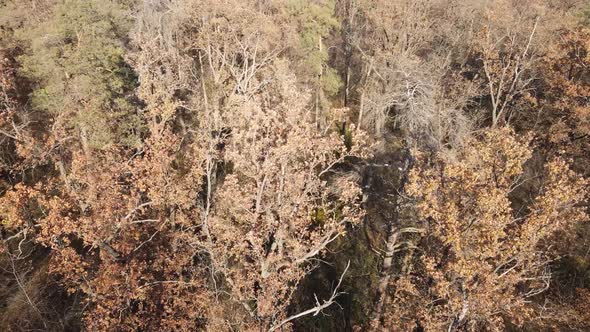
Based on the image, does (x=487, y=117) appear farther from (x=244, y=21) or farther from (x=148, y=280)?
(x=148, y=280)

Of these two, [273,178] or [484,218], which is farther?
[273,178]

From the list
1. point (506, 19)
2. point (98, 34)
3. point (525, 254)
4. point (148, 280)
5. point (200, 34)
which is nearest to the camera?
point (525, 254)

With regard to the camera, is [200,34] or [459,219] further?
[200,34]

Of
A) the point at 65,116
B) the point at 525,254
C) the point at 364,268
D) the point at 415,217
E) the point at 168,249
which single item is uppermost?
the point at 65,116

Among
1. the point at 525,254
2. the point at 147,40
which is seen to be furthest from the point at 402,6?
the point at 525,254

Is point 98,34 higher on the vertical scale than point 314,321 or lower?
higher

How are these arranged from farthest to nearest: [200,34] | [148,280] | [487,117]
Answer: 1. [487,117]
2. [200,34]
3. [148,280]

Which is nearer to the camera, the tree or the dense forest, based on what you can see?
the tree

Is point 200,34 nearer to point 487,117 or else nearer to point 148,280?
point 148,280
